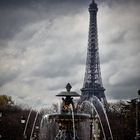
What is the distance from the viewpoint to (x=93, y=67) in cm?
13162

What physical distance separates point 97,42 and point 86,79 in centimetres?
1116

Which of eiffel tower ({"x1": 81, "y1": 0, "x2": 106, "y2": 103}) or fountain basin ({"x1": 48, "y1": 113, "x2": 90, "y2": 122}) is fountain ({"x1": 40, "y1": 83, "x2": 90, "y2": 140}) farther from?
eiffel tower ({"x1": 81, "y1": 0, "x2": 106, "y2": 103})

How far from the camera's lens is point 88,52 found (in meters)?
135

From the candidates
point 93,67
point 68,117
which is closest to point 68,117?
point 68,117

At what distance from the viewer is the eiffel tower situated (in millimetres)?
122812

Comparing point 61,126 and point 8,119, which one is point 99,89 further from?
point 61,126

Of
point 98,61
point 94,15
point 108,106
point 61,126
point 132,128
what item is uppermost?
point 94,15

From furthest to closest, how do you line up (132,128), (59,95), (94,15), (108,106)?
1. (94,15)
2. (108,106)
3. (132,128)
4. (59,95)

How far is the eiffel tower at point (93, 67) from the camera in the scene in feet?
403

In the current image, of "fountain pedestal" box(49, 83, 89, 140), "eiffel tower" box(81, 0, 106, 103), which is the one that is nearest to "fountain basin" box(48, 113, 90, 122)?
"fountain pedestal" box(49, 83, 89, 140)

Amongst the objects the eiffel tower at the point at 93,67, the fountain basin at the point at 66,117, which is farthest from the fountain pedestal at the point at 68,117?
the eiffel tower at the point at 93,67

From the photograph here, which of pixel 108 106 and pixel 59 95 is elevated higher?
pixel 108 106

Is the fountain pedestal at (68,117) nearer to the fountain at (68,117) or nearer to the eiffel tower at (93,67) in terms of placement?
the fountain at (68,117)

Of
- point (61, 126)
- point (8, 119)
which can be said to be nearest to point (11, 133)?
point (8, 119)
